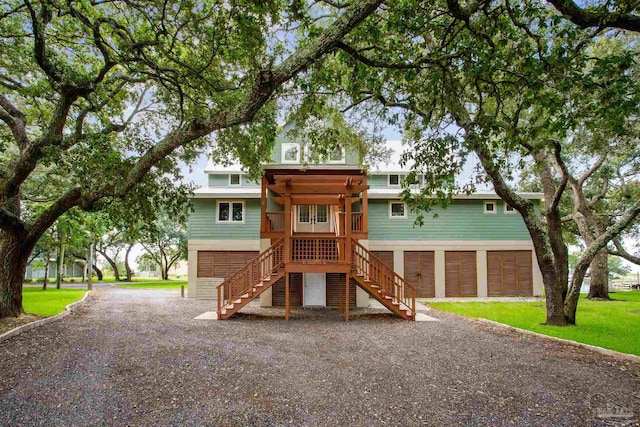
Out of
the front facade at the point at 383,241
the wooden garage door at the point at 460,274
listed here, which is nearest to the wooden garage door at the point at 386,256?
the front facade at the point at 383,241

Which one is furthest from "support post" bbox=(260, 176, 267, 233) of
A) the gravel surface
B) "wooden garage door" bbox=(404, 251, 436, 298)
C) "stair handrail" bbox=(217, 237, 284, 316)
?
"wooden garage door" bbox=(404, 251, 436, 298)

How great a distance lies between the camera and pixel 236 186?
18.7 m

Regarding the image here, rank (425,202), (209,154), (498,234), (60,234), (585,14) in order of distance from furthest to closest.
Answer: (60,234) → (498,234) → (209,154) → (425,202) → (585,14)

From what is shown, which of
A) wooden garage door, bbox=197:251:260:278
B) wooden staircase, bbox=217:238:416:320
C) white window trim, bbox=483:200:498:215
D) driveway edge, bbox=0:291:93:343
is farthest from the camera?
white window trim, bbox=483:200:498:215

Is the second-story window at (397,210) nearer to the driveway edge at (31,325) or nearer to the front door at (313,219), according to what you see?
the front door at (313,219)

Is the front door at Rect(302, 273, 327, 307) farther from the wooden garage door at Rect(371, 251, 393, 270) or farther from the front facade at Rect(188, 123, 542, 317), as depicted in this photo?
A: the wooden garage door at Rect(371, 251, 393, 270)

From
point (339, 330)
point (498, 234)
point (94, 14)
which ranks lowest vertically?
point (339, 330)

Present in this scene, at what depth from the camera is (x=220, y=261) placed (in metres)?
16.8

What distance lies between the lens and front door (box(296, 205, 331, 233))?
49.8 ft

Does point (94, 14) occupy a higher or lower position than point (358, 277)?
higher

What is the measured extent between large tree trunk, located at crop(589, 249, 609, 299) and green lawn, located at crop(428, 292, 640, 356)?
18.3ft

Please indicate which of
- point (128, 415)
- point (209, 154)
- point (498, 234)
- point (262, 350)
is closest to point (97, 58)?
point (209, 154)

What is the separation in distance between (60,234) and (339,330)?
68.5 feet

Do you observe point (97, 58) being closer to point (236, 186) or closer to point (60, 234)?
point (236, 186)
